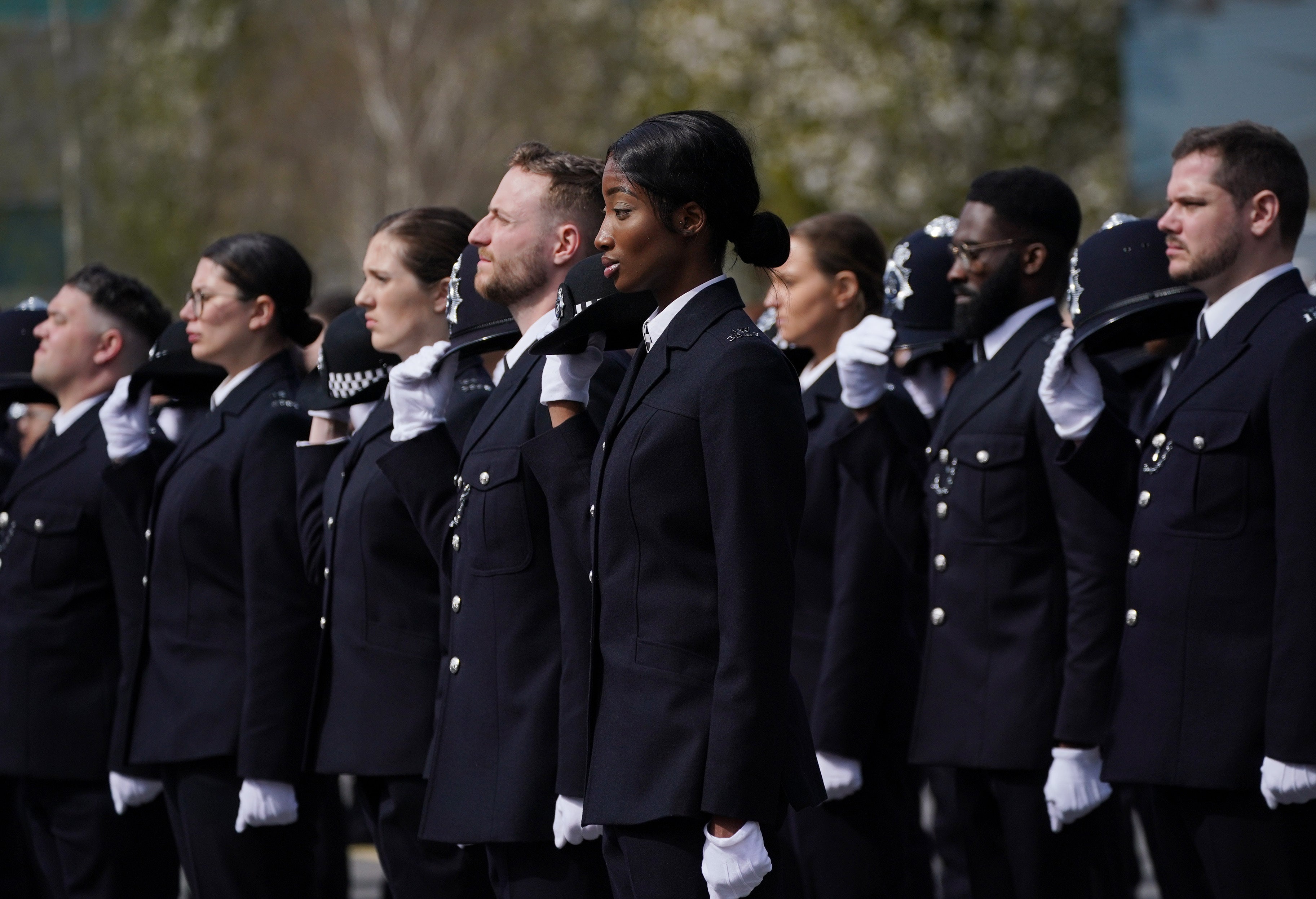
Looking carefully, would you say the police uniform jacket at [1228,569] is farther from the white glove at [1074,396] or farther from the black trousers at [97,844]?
the black trousers at [97,844]

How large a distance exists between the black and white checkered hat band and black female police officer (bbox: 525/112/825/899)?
178 centimetres

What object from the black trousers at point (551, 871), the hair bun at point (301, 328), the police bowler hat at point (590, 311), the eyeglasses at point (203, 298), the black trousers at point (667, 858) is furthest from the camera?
the hair bun at point (301, 328)

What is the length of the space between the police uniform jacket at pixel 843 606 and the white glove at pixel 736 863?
6.97 feet

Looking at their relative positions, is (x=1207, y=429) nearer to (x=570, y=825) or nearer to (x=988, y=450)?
(x=988, y=450)

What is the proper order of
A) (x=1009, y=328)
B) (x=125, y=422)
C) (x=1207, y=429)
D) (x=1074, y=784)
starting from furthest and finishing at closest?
1. (x=125, y=422)
2. (x=1009, y=328)
3. (x=1074, y=784)
4. (x=1207, y=429)

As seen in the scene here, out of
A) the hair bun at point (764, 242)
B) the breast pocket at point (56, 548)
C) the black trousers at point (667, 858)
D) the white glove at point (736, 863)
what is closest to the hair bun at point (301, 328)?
the breast pocket at point (56, 548)

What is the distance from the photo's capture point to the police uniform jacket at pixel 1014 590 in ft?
16.1

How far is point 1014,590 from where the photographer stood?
16.7 ft

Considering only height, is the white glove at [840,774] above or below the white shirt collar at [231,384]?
below

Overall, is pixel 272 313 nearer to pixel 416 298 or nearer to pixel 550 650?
pixel 416 298

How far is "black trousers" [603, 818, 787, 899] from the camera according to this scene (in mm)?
3521

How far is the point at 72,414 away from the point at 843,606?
2.76 metres

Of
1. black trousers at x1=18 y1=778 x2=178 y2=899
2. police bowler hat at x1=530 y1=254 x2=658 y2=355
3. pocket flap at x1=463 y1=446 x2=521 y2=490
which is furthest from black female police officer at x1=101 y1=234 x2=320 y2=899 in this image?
police bowler hat at x1=530 y1=254 x2=658 y2=355

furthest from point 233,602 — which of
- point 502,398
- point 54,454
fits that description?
point 502,398
